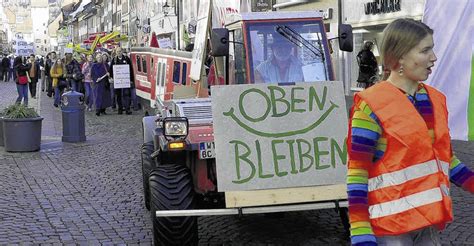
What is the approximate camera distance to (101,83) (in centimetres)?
2045

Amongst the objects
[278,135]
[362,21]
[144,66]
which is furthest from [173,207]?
[362,21]

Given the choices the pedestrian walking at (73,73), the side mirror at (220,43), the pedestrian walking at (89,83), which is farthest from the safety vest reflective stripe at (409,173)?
the pedestrian walking at (73,73)

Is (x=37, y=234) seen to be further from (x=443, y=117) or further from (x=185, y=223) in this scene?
(x=443, y=117)

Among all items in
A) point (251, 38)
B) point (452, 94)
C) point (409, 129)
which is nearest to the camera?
point (409, 129)

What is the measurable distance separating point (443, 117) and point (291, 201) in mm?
2567

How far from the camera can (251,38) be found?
6.53 meters

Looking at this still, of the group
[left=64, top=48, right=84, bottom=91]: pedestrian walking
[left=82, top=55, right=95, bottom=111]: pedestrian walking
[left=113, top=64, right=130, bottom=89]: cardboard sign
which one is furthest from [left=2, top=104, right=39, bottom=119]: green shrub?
[left=64, top=48, right=84, bottom=91]: pedestrian walking

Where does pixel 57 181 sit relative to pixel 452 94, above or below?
below

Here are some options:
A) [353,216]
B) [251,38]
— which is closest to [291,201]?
[251,38]

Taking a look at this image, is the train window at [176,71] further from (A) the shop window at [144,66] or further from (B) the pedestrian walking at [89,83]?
(B) the pedestrian walking at [89,83]

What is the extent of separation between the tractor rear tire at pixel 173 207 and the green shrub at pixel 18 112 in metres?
7.36

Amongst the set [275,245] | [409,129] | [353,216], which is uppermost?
[409,129]

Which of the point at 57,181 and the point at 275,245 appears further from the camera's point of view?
the point at 57,181

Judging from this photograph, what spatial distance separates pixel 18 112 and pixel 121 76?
7960mm
